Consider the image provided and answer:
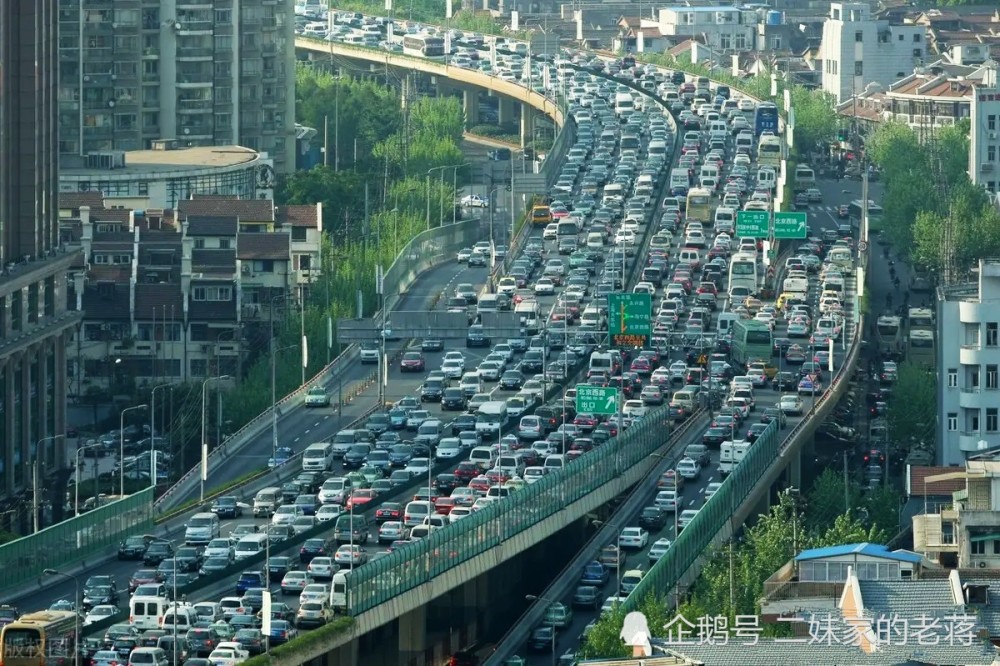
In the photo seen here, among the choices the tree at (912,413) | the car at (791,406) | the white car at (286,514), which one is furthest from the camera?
the car at (791,406)

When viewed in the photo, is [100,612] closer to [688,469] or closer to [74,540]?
[74,540]

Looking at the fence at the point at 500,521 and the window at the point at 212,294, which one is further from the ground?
the window at the point at 212,294

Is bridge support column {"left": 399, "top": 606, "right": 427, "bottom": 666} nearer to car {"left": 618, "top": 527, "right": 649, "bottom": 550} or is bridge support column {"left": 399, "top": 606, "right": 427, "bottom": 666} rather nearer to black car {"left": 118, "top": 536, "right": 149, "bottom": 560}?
car {"left": 618, "top": 527, "right": 649, "bottom": 550}

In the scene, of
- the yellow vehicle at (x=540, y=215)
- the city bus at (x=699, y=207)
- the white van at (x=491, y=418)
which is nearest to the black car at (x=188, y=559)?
the white van at (x=491, y=418)

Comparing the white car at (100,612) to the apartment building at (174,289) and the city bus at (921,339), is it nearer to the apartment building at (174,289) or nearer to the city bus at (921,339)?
the apartment building at (174,289)

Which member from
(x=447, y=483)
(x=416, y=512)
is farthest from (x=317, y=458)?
(x=416, y=512)

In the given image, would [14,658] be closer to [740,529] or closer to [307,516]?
[307,516]

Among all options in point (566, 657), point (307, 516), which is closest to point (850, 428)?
point (307, 516)

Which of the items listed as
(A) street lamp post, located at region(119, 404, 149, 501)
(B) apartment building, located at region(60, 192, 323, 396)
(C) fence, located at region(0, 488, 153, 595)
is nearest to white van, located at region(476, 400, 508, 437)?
(A) street lamp post, located at region(119, 404, 149, 501)
